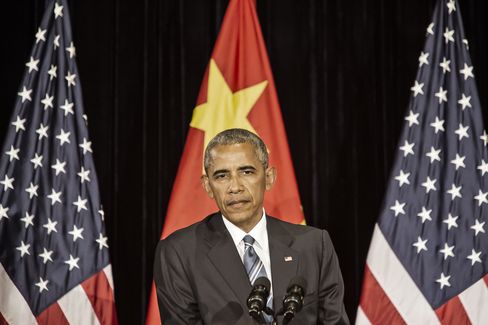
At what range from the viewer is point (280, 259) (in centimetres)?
266

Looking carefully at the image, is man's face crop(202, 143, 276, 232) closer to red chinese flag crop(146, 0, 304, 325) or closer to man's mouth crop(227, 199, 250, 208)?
man's mouth crop(227, 199, 250, 208)

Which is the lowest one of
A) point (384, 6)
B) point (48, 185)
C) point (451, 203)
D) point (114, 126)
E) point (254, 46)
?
point (451, 203)

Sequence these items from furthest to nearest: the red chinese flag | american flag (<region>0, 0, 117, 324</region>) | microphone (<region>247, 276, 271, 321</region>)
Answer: the red chinese flag < american flag (<region>0, 0, 117, 324</region>) < microphone (<region>247, 276, 271, 321</region>)

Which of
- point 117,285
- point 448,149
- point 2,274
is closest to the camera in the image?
point 2,274

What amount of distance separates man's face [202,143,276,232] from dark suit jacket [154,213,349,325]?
0.45 ft

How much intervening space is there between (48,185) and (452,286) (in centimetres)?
243

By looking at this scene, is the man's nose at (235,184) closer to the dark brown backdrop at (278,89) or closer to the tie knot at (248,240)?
the tie knot at (248,240)

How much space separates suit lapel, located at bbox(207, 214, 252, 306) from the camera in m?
2.55

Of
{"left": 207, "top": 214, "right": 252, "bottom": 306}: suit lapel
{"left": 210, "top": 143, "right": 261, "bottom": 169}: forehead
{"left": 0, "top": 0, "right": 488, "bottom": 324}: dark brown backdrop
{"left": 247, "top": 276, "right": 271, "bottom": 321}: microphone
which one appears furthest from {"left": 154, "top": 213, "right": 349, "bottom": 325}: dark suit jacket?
{"left": 0, "top": 0, "right": 488, "bottom": 324}: dark brown backdrop

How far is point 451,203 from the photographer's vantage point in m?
3.89

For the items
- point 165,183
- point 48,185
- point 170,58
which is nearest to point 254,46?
point 170,58

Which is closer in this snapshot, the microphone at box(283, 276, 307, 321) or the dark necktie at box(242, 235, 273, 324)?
the microphone at box(283, 276, 307, 321)

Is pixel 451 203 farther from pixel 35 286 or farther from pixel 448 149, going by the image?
pixel 35 286

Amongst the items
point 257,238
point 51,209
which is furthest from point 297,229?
point 51,209
